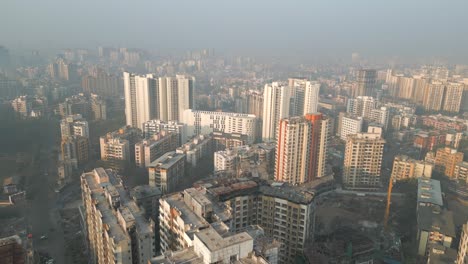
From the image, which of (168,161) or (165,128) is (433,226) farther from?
(165,128)

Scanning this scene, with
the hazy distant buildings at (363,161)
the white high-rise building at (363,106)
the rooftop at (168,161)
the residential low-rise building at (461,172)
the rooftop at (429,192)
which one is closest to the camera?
the rooftop at (429,192)

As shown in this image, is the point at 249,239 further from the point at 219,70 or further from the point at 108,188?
the point at 219,70

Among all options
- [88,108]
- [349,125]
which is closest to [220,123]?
[349,125]

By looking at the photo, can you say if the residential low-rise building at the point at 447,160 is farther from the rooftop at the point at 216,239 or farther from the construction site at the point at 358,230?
the rooftop at the point at 216,239

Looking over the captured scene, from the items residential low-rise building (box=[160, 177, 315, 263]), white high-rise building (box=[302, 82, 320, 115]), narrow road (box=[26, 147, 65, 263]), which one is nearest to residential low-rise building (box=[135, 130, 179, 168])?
narrow road (box=[26, 147, 65, 263])

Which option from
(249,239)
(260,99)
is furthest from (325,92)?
(249,239)

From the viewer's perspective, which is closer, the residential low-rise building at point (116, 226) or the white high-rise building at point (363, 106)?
the residential low-rise building at point (116, 226)

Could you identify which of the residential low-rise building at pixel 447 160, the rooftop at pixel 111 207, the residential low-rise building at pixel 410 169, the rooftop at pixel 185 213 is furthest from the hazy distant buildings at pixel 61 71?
the residential low-rise building at pixel 447 160

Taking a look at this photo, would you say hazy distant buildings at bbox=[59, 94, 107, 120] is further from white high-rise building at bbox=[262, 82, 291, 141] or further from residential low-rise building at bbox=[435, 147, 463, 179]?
residential low-rise building at bbox=[435, 147, 463, 179]
